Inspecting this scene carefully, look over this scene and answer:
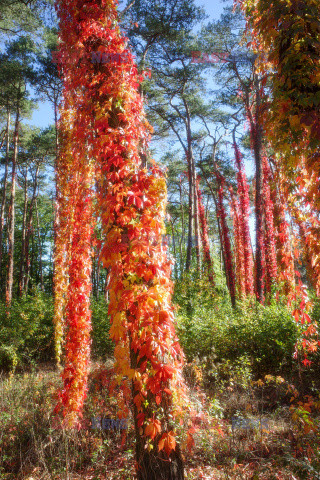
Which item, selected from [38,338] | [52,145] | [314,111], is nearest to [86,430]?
[314,111]

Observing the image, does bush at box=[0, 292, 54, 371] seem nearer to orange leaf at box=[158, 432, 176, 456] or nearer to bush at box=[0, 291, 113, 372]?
bush at box=[0, 291, 113, 372]

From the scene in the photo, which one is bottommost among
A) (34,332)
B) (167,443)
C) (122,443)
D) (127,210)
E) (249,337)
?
(122,443)

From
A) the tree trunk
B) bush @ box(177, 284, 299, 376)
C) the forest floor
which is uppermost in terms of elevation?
bush @ box(177, 284, 299, 376)

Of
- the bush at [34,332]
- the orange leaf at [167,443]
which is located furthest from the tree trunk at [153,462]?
the bush at [34,332]

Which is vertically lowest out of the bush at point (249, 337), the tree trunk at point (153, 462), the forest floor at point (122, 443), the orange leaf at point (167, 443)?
the forest floor at point (122, 443)

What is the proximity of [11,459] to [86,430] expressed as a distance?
97 cm

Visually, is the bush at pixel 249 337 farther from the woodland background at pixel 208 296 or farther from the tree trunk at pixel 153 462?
the tree trunk at pixel 153 462

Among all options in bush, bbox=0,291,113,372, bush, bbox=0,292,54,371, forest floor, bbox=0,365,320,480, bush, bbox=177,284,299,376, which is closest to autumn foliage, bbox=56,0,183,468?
forest floor, bbox=0,365,320,480

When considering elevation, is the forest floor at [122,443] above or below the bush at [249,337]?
below

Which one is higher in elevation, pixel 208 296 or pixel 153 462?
pixel 208 296

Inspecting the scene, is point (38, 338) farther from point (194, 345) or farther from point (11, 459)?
point (11, 459)

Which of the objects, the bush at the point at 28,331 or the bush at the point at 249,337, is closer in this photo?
the bush at the point at 249,337

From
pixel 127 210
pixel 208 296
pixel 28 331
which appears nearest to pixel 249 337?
pixel 208 296

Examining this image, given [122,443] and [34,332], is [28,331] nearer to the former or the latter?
[34,332]
